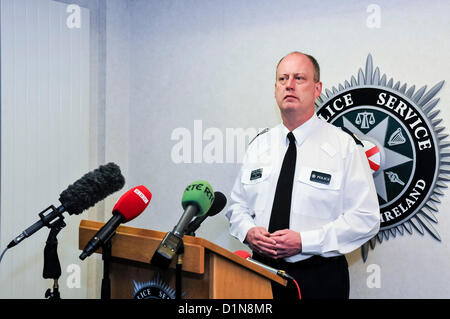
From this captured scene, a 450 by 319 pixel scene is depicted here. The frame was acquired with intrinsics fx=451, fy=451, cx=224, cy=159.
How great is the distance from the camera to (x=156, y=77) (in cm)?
323

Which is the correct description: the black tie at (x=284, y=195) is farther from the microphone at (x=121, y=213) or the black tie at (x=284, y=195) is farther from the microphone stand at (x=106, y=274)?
the microphone stand at (x=106, y=274)

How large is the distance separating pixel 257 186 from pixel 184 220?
1.00m

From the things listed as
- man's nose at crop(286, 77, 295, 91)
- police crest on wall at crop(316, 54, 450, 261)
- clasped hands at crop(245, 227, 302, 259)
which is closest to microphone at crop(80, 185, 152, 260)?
clasped hands at crop(245, 227, 302, 259)

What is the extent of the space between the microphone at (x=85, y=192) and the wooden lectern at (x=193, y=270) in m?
0.13

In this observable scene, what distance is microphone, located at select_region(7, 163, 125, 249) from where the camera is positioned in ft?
4.45

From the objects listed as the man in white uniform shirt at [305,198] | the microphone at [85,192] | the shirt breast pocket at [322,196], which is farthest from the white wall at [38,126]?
the shirt breast pocket at [322,196]

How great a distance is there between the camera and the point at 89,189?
1448mm

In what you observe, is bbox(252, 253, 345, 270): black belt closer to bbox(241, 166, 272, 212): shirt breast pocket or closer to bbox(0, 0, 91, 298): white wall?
bbox(241, 166, 272, 212): shirt breast pocket

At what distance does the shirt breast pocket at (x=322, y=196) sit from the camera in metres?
2.03

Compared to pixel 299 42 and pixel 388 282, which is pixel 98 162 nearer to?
pixel 299 42

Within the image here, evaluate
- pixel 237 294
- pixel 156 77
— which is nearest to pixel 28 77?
pixel 156 77

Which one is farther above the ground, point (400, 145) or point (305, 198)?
point (400, 145)

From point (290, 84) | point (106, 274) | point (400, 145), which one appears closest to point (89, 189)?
point (106, 274)

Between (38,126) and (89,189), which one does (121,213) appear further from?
(38,126)
